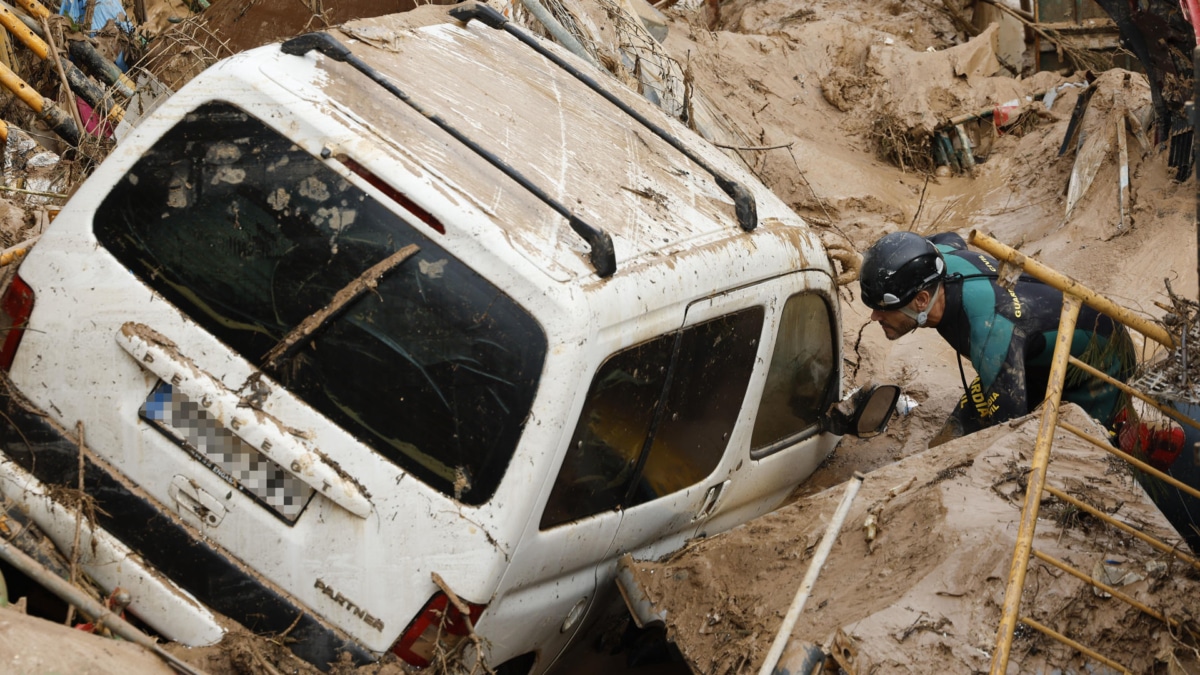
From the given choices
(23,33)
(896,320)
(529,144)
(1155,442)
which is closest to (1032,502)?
(1155,442)

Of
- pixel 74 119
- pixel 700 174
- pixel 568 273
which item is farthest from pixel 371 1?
pixel 568 273

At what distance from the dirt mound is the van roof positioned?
105cm

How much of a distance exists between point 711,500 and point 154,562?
179 cm

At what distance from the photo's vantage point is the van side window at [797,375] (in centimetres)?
400

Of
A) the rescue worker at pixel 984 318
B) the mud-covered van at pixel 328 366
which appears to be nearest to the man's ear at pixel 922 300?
the rescue worker at pixel 984 318

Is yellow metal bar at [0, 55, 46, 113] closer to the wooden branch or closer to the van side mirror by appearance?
the wooden branch

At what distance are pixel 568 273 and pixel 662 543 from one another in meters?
1.17

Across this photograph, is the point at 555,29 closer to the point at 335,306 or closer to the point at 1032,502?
the point at 335,306

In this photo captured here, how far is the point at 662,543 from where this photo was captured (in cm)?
376

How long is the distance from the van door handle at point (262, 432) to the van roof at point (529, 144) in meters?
0.75

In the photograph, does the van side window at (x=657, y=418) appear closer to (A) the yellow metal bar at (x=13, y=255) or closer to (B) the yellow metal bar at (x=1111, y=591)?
(B) the yellow metal bar at (x=1111, y=591)

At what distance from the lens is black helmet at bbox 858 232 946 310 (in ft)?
15.4

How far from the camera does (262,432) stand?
288 cm

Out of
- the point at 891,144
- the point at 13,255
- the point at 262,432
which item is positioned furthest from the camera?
the point at 891,144
